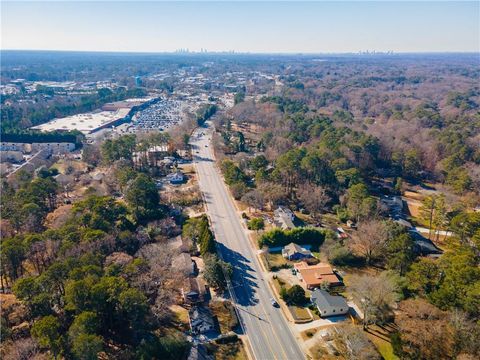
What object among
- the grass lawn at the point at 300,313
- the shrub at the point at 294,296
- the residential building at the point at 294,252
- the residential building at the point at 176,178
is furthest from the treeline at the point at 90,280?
the residential building at the point at 176,178

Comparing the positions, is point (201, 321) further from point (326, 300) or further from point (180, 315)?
point (326, 300)

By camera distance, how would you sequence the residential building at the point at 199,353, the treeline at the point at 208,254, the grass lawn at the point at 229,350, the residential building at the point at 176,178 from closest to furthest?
the residential building at the point at 199,353 < the grass lawn at the point at 229,350 < the treeline at the point at 208,254 < the residential building at the point at 176,178

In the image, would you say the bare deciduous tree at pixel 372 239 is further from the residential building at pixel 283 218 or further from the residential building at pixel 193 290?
the residential building at pixel 193 290

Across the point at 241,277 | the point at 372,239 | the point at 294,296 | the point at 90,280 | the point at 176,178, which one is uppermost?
the point at 90,280

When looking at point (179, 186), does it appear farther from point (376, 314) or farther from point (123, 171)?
point (376, 314)

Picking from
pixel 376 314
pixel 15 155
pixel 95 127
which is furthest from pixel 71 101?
pixel 376 314

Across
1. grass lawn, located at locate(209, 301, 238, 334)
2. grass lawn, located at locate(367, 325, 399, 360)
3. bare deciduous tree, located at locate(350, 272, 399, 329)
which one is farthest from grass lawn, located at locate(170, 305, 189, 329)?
grass lawn, located at locate(367, 325, 399, 360)

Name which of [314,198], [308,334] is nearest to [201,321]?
[308,334]
